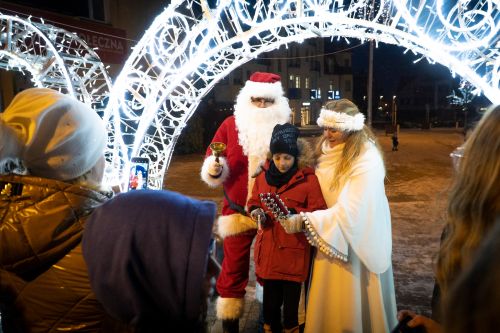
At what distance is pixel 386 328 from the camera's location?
111 inches

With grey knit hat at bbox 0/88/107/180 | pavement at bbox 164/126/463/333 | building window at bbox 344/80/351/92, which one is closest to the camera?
grey knit hat at bbox 0/88/107/180

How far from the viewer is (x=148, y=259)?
107 centimetres

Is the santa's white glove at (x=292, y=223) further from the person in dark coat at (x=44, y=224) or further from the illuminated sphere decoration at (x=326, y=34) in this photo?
the illuminated sphere decoration at (x=326, y=34)

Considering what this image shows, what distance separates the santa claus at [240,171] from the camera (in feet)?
11.0

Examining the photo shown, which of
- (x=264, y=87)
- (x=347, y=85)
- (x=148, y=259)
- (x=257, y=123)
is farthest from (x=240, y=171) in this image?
(x=347, y=85)

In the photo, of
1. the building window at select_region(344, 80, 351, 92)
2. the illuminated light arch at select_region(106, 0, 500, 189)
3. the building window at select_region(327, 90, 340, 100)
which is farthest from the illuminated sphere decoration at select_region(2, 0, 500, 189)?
the building window at select_region(344, 80, 351, 92)

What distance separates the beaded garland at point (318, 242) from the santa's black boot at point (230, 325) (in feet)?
3.85

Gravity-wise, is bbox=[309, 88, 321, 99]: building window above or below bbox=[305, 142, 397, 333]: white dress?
above

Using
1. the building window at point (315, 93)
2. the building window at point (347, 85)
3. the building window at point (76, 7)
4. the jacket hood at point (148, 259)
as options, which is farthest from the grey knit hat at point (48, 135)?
the building window at point (347, 85)

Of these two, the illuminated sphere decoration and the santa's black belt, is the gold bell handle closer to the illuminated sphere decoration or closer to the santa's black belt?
the santa's black belt

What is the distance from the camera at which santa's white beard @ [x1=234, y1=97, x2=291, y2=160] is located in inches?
133

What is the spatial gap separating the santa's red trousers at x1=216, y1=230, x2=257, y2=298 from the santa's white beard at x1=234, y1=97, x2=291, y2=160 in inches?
29.2

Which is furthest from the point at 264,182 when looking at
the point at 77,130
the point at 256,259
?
the point at 77,130

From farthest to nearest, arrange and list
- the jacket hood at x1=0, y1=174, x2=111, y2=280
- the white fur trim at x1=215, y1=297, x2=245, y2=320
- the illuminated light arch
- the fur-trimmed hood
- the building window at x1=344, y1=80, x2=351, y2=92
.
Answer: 1. the building window at x1=344, y1=80, x2=351, y2=92
2. the white fur trim at x1=215, y1=297, x2=245, y2=320
3. the illuminated light arch
4. the fur-trimmed hood
5. the jacket hood at x1=0, y1=174, x2=111, y2=280
